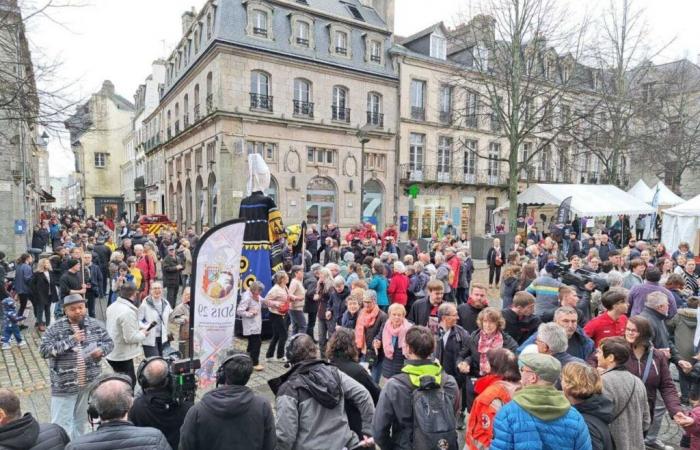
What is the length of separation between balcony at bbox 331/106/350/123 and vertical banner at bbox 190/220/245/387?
20.4m

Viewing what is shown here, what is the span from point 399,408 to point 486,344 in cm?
167

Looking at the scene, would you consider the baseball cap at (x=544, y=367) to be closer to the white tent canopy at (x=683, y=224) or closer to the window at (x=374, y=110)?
the white tent canopy at (x=683, y=224)

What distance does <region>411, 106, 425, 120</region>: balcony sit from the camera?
26.6 m

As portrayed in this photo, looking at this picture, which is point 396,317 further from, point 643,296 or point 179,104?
point 179,104

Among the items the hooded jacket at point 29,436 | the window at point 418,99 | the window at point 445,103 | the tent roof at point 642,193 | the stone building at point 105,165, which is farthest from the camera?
the stone building at point 105,165

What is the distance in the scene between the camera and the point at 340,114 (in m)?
24.1

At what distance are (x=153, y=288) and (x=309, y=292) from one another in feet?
9.40

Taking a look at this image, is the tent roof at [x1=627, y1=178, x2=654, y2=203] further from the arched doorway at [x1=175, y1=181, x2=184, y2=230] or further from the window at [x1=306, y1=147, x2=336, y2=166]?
the arched doorway at [x1=175, y1=181, x2=184, y2=230]

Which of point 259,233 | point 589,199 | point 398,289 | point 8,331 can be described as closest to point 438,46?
point 589,199

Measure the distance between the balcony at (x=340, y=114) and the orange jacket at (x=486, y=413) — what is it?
72.8ft

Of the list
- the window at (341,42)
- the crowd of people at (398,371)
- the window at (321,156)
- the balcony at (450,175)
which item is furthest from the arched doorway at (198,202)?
the crowd of people at (398,371)

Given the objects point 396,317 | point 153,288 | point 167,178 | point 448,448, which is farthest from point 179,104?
point 448,448

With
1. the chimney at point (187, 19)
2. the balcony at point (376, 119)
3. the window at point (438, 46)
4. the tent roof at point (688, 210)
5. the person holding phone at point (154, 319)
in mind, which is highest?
the chimney at point (187, 19)

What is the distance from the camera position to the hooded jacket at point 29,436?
8.05 ft
